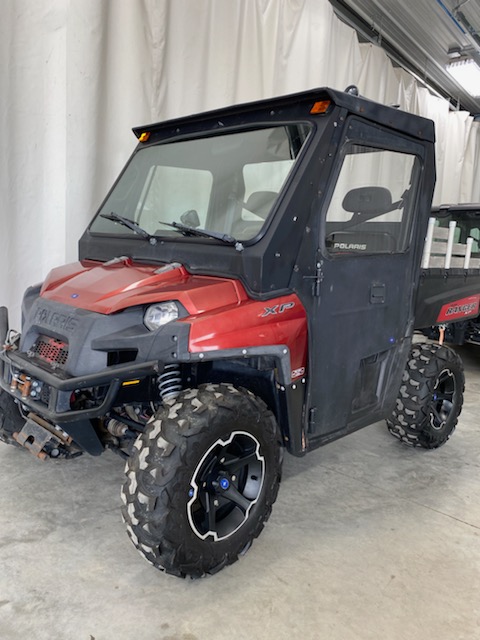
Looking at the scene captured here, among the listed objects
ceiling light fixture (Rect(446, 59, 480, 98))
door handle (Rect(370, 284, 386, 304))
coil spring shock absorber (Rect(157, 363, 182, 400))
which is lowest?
coil spring shock absorber (Rect(157, 363, 182, 400))

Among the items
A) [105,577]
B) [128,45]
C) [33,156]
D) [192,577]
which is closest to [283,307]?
[192,577]

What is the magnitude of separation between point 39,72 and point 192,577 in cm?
371

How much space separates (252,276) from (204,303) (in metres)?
0.24

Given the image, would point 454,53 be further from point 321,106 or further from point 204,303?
point 204,303

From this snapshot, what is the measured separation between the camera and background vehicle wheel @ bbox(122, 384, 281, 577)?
1.89m

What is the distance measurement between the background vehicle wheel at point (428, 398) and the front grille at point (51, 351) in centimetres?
203

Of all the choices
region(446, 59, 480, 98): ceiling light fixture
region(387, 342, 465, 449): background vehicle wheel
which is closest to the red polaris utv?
region(387, 342, 465, 449): background vehicle wheel


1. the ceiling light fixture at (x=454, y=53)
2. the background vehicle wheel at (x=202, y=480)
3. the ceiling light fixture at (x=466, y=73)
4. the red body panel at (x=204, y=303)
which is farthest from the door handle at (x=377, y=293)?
the ceiling light fixture at (x=466, y=73)

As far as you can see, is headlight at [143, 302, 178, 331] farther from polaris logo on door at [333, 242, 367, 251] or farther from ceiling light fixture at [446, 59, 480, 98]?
ceiling light fixture at [446, 59, 480, 98]

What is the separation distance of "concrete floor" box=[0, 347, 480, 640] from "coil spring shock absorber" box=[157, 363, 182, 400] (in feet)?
2.31

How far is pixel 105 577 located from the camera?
2082 mm

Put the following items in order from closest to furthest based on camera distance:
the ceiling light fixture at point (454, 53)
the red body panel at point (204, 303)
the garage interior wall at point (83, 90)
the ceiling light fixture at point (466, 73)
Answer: the red body panel at point (204, 303)
the garage interior wall at point (83, 90)
the ceiling light fixture at point (454, 53)
the ceiling light fixture at point (466, 73)

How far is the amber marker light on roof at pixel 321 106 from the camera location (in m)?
2.22

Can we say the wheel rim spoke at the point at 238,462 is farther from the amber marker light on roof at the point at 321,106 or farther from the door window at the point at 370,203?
the amber marker light on roof at the point at 321,106
